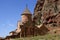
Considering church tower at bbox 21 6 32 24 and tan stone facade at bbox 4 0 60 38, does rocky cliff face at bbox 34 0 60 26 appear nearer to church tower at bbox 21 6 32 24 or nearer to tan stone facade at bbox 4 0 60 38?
tan stone facade at bbox 4 0 60 38

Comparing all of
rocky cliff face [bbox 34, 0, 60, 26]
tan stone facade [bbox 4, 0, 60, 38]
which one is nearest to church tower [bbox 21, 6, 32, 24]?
tan stone facade [bbox 4, 0, 60, 38]

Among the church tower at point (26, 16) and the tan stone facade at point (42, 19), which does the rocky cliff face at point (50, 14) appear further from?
the church tower at point (26, 16)

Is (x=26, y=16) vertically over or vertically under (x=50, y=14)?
under

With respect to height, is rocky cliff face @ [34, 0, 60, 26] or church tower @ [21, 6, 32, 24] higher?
rocky cliff face @ [34, 0, 60, 26]

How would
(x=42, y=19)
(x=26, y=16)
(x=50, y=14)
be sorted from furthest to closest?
(x=42, y=19) < (x=50, y=14) < (x=26, y=16)

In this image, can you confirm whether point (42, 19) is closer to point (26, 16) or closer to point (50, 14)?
point (50, 14)

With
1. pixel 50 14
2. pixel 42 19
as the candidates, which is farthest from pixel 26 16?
pixel 42 19

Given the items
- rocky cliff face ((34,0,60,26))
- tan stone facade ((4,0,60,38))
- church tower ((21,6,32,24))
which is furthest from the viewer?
rocky cliff face ((34,0,60,26))

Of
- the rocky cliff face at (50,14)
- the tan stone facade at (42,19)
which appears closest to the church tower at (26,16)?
the tan stone facade at (42,19)

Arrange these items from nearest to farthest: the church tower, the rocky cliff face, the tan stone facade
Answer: the tan stone facade → the church tower → the rocky cliff face

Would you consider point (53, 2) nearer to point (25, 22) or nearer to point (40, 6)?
point (40, 6)

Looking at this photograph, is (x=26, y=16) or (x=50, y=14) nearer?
(x=26, y=16)

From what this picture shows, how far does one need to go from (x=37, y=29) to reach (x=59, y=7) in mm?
45923

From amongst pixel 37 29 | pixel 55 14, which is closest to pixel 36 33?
pixel 37 29
